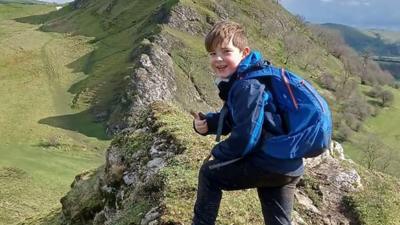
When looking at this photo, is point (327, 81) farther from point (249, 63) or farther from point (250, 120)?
point (250, 120)

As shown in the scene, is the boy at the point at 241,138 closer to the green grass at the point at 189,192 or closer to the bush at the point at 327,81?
the green grass at the point at 189,192

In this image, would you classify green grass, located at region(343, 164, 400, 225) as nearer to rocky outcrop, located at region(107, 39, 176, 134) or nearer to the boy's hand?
the boy's hand

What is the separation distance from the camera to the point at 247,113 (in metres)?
7.02

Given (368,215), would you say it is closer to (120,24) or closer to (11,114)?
(11,114)

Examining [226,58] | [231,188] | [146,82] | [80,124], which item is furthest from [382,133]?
[226,58]

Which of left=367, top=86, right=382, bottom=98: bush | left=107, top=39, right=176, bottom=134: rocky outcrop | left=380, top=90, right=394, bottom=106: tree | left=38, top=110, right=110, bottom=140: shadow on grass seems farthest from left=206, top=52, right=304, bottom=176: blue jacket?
left=367, top=86, right=382, bottom=98: bush

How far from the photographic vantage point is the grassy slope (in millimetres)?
52625

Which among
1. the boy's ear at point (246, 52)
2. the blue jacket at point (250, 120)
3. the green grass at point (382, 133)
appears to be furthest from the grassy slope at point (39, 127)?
the green grass at point (382, 133)

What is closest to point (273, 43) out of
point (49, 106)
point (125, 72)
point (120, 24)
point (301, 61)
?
point (301, 61)

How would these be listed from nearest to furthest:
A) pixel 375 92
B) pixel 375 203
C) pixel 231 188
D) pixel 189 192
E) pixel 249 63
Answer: pixel 249 63, pixel 231 188, pixel 189 192, pixel 375 203, pixel 375 92

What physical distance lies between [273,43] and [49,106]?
338 feet

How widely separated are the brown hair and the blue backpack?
504 millimetres

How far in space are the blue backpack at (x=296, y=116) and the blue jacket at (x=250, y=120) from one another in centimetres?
11

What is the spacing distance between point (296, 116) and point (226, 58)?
1.31 meters
